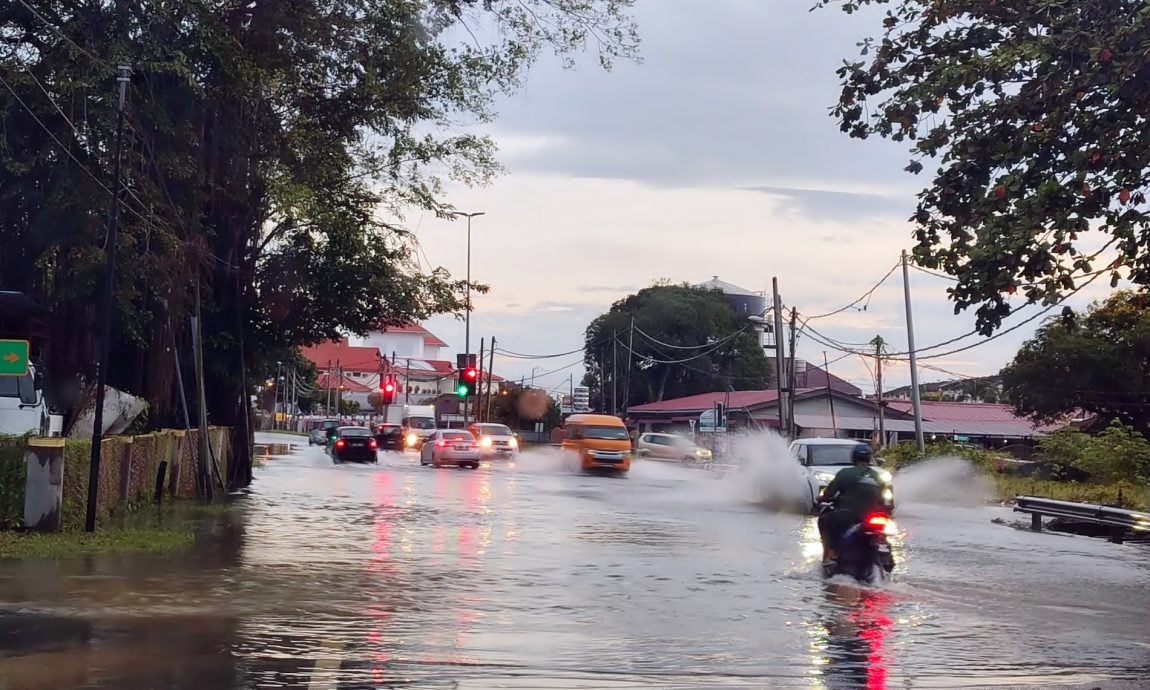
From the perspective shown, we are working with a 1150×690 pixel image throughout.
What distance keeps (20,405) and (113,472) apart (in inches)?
110

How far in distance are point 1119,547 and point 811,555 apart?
22.3 ft

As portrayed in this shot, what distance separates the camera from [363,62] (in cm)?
2798

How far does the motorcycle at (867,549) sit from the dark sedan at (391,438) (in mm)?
59161

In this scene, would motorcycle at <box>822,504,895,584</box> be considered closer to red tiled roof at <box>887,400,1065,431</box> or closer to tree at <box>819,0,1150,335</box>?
tree at <box>819,0,1150,335</box>

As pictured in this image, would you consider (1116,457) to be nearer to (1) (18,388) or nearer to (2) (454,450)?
(2) (454,450)

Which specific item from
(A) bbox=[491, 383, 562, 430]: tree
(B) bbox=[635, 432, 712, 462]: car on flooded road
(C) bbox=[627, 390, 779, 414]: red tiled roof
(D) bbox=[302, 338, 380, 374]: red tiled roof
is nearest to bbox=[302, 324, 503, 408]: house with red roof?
(D) bbox=[302, 338, 380, 374]: red tiled roof

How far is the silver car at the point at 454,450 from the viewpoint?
47562 millimetres

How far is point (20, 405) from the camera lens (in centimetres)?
2217

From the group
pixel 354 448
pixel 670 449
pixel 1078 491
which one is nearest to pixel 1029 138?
pixel 1078 491

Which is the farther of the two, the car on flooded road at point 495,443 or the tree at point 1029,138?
the car on flooded road at point 495,443

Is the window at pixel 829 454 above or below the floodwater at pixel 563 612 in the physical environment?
above

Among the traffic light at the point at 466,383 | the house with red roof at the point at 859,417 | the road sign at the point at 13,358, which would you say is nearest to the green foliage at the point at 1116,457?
the traffic light at the point at 466,383

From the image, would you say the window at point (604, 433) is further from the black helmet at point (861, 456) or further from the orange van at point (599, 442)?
the black helmet at point (861, 456)

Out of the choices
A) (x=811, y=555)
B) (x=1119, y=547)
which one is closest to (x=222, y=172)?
(x=811, y=555)
